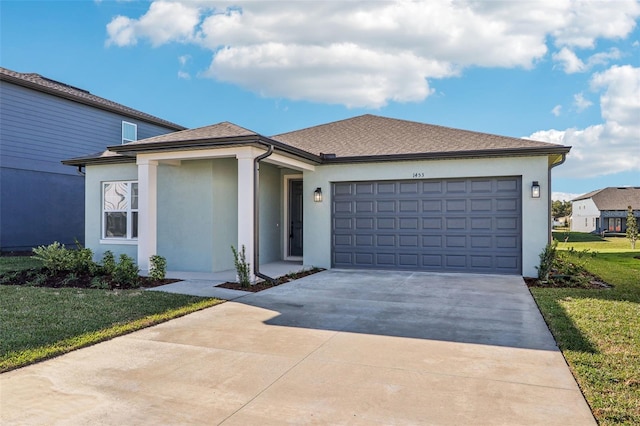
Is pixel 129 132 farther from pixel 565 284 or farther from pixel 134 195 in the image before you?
pixel 565 284

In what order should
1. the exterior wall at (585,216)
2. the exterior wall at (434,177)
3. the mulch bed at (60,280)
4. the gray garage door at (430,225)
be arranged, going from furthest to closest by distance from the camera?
1. the exterior wall at (585,216)
2. the gray garage door at (430,225)
3. the exterior wall at (434,177)
4. the mulch bed at (60,280)

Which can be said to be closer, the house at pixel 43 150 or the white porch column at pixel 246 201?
the white porch column at pixel 246 201

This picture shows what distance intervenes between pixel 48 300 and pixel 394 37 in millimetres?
10472

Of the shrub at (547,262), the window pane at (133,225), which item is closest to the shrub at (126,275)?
the window pane at (133,225)

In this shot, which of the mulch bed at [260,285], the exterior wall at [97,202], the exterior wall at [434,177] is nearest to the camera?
the mulch bed at [260,285]

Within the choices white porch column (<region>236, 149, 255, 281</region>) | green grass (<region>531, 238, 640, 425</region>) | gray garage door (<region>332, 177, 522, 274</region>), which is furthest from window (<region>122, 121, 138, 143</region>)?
green grass (<region>531, 238, 640, 425</region>)

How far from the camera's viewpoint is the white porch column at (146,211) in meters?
9.78

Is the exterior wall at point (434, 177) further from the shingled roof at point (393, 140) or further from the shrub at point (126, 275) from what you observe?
the shrub at point (126, 275)

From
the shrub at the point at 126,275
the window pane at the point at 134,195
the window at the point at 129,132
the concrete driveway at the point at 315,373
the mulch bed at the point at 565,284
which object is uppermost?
the window at the point at 129,132

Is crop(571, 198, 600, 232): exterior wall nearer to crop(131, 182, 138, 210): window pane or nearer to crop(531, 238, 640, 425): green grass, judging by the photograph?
crop(531, 238, 640, 425): green grass

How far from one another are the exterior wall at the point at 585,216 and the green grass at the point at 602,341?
135 ft

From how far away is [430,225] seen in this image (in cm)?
1060

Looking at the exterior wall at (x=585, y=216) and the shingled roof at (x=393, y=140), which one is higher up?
the shingled roof at (x=393, y=140)

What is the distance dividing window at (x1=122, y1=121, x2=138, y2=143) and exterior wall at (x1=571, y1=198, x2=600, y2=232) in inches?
1679
